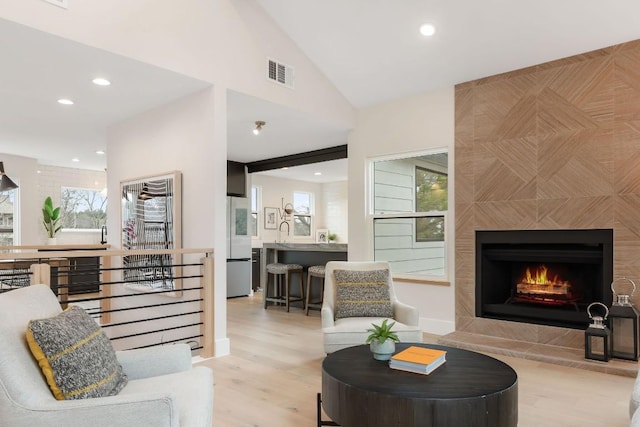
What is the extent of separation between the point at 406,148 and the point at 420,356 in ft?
10.8

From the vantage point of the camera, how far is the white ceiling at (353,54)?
3684 mm

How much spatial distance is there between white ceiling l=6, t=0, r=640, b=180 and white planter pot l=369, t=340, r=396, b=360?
285 cm

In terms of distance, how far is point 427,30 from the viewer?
4223 millimetres

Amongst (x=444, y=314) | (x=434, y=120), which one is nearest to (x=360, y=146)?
(x=434, y=120)

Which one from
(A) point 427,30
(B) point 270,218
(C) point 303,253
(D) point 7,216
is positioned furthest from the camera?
(B) point 270,218

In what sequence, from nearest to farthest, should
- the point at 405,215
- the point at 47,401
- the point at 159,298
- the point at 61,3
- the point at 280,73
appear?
the point at 47,401
the point at 61,3
the point at 280,73
the point at 159,298
the point at 405,215

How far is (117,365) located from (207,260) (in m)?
2.05

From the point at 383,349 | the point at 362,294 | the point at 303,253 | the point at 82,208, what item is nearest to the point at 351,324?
the point at 362,294

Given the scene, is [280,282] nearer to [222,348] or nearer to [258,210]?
[222,348]

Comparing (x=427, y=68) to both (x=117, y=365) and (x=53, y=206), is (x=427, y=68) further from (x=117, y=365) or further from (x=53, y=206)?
(x=53, y=206)

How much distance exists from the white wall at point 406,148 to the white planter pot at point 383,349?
8.43ft

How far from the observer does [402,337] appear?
3.48m

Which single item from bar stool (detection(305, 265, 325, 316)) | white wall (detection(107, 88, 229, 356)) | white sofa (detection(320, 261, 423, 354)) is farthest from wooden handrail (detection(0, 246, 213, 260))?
bar stool (detection(305, 265, 325, 316))

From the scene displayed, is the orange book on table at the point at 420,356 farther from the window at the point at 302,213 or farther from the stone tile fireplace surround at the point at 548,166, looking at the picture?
the window at the point at 302,213
